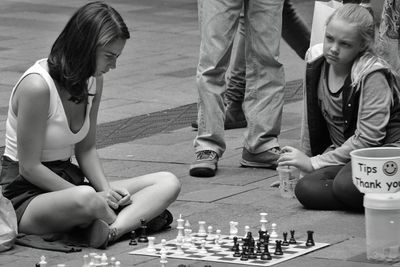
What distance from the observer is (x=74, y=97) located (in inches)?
244

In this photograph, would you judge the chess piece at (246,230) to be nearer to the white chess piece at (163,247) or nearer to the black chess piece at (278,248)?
the black chess piece at (278,248)

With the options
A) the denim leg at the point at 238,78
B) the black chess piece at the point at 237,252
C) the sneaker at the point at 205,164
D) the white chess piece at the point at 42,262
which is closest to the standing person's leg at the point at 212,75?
the sneaker at the point at 205,164

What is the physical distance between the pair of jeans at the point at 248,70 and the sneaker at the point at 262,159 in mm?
37

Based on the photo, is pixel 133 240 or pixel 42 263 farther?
pixel 133 240

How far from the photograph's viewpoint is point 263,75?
8.03m

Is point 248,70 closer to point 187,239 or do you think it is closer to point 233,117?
point 233,117

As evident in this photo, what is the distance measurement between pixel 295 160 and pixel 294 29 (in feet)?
11.0

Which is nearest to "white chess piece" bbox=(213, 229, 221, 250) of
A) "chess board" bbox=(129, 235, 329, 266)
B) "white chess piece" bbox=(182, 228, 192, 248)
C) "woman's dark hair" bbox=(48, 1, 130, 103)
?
"chess board" bbox=(129, 235, 329, 266)

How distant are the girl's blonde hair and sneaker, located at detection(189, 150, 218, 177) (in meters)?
1.38

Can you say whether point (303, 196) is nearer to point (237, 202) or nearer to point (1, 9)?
point (237, 202)

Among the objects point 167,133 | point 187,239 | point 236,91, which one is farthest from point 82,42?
point 236,91

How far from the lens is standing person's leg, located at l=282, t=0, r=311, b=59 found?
9.95 m

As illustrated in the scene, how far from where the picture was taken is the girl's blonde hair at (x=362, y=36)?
6680 millimetres

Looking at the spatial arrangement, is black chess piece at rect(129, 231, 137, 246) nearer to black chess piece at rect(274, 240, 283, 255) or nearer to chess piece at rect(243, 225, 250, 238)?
chess piece at rect(243, 225, 250, 238)
